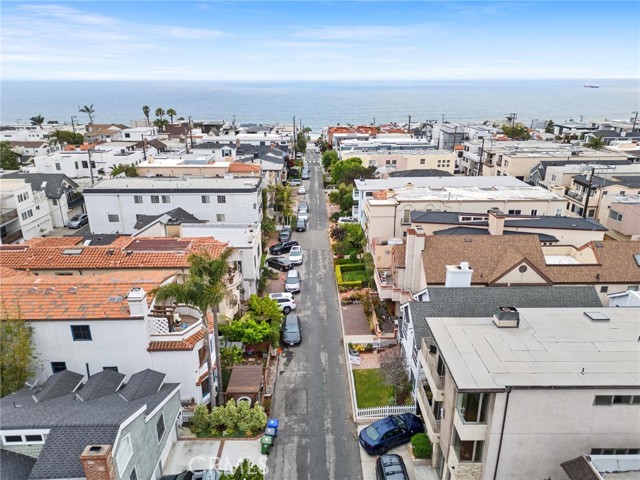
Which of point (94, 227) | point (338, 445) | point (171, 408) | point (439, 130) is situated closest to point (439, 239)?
point (338, 445)

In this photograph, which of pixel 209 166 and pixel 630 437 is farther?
pixel 209 166

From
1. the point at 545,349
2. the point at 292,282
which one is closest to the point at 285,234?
the point at 292,282

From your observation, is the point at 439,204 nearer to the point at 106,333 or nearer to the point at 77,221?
the point at 106,333

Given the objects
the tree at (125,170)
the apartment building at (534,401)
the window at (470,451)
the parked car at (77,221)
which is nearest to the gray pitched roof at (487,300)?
the apartment building at (534,401)

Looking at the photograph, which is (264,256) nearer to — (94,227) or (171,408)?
(94,227)

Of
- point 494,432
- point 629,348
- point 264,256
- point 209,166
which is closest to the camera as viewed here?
point 494,432

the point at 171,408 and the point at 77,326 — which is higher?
the point at 77,326

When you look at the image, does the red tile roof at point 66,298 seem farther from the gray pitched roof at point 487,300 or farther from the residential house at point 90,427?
the gray pitched roof at point 487,300
